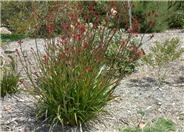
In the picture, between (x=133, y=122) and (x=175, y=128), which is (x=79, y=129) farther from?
(x=175, y=128)

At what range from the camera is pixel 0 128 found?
3.01 metres

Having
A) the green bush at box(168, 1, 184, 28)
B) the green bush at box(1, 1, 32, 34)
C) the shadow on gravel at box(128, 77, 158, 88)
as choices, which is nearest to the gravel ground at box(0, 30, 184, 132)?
the shadow on gravel at box(128, 77, 158, 88)

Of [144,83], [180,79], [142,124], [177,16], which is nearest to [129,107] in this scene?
[142,124]

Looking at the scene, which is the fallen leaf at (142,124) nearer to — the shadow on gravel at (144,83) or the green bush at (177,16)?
the shadow on gravel at (144,83)

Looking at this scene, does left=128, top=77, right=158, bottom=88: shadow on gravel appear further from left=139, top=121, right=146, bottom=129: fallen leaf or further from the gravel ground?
left=139, top=121, right=146, bottom=129: fallen leaf

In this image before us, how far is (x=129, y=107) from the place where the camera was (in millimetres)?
3736

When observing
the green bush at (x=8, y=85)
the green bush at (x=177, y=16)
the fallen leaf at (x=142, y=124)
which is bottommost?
the fallen leaf at (x=142, y=124)

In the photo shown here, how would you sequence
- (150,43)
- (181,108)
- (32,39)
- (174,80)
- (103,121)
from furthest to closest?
(32,39) < (150,43) < (174,80) < (181,108) < (103,121)

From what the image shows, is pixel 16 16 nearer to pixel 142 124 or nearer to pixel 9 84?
pixel 9 84

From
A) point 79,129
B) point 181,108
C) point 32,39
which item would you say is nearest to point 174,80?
point 181,108

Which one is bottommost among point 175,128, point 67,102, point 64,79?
point 175,128

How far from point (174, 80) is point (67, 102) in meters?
2.47

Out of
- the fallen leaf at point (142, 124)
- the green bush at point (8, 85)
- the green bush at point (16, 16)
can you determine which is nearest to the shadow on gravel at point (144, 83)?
the fallen leaf at point (142, 124)

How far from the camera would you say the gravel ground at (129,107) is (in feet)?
10.2
